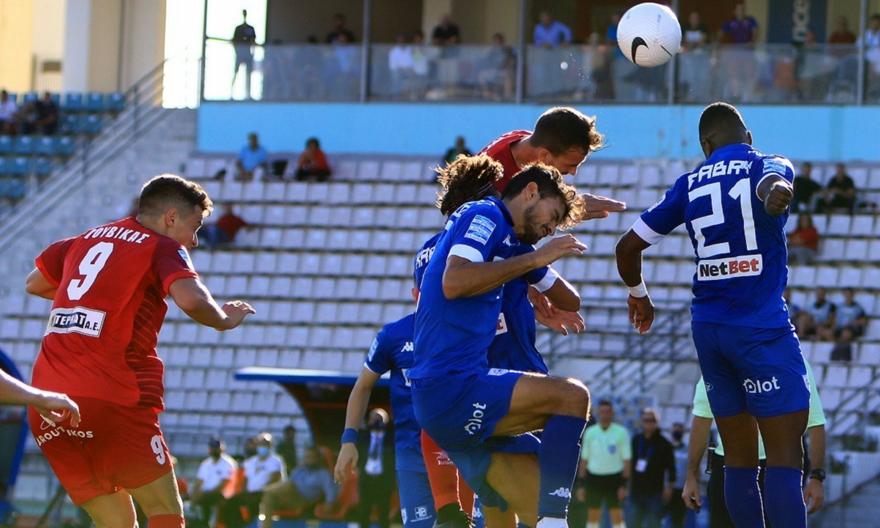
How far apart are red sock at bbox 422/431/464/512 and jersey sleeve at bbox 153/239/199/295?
6.58ft

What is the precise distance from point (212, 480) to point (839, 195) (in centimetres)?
867

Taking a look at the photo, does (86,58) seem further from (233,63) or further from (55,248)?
(55,248)

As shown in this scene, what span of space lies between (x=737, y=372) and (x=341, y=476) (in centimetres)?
202

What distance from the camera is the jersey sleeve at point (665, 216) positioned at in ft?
26.9

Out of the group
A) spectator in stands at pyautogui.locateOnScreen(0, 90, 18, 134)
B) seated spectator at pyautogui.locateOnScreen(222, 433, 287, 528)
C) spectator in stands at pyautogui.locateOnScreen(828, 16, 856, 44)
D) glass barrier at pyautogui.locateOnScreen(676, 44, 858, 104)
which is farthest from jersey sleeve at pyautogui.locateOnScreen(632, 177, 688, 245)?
spectator in stands at pyautogui.locateOnScreen(0, 90, 18, 134)

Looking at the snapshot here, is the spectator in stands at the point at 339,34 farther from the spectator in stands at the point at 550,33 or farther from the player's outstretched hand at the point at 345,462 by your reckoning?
the player's outstretched hand at the point at 345,462

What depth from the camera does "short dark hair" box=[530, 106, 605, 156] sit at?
27.8 ft

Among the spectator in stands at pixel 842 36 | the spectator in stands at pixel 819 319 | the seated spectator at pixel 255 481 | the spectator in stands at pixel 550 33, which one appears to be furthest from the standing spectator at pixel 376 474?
the spectator in stands at pixel 842 36

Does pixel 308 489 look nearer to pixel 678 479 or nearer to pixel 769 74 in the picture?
pixel 678 479

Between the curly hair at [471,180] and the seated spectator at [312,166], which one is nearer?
the curly hair at [471,180]

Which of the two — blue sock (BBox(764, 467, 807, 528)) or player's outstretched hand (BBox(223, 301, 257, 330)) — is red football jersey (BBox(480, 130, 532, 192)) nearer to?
player's outstretched hand (BBox(223, 301, 257, 330))

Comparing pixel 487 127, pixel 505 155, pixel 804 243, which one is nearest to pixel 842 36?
pixel 804 243

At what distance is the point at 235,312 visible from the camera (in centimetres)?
802

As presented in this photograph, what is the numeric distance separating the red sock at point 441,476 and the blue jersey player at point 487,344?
1.85 metres
